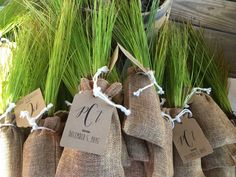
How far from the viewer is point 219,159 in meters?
0.92

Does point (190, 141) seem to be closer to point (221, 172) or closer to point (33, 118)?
point (221, 172)

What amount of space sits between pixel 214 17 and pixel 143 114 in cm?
61

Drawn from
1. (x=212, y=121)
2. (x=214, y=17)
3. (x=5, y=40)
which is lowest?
(x=212, y=121)

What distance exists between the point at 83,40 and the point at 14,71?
6.7 inches

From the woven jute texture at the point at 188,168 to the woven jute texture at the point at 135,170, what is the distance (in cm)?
10

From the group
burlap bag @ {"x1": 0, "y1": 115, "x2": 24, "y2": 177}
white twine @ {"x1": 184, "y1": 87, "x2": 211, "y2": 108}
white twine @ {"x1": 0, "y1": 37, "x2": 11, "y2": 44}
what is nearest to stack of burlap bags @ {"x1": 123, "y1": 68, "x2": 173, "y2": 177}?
white twine @ {"x1": 184, "y1": 87, "x2": 211, "y2": 108}

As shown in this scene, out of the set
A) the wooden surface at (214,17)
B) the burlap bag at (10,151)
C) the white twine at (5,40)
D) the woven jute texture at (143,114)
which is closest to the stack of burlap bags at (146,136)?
the woven jute texture at (143,114)

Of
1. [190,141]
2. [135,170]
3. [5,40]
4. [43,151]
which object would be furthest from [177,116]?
[5,40]

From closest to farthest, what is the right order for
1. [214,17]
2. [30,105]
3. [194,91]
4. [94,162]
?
[94,162]
[30,105]
[194,91]
[214,17]

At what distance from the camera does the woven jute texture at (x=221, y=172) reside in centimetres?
93

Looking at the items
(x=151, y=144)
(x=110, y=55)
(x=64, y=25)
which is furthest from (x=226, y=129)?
(x=64, y=25)

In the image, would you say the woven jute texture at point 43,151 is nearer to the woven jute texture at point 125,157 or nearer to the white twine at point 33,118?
the white twine at point 33,118

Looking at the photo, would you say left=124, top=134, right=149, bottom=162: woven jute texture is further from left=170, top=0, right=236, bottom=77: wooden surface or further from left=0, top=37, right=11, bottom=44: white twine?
left=170, top=0, right=236, bottom=77: wooden surface

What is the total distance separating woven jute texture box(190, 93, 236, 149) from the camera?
0.91 meters
